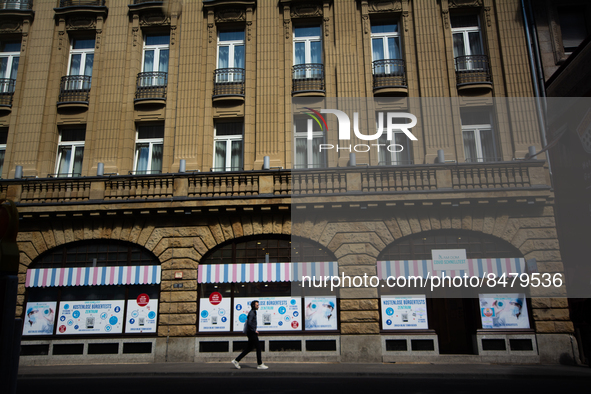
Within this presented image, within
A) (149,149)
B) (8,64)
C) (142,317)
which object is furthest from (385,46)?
(8,64)

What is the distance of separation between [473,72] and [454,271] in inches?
297

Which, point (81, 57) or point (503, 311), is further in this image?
point (81, 57)

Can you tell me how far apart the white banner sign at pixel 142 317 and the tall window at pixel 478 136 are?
12379 millimetres

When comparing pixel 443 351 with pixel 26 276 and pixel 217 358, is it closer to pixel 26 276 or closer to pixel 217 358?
pixel 217 358

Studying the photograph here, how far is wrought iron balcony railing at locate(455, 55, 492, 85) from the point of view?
614 inches

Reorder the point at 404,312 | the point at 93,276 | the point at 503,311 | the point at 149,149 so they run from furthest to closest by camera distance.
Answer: the point at 149,149, the point at 93,276, the point at 404,312, the point at 503,311

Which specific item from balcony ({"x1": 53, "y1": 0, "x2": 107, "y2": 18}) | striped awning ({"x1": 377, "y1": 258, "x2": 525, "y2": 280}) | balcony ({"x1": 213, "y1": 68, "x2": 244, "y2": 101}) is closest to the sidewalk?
striped awning ({"x1": 377, "y1": 258, "x2": 525, "y2": 280})

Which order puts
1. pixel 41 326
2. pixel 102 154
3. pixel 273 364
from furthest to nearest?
1. pixel 102 154
2. pixel 41 326
3. pixel 273 364

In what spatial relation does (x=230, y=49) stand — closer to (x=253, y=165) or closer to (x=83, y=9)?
(x=253, y=165)

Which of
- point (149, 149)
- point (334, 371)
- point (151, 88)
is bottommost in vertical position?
point (334, 371)

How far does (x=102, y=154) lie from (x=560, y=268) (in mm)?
16443

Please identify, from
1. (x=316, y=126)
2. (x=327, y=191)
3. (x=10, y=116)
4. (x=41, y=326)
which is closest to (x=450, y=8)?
(x=316, y=126)

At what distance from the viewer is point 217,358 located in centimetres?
1343

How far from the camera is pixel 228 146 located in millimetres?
15938
